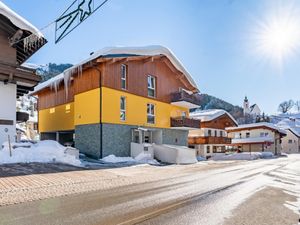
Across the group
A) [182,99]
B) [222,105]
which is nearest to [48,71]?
[182,99]

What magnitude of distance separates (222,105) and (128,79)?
245 ft

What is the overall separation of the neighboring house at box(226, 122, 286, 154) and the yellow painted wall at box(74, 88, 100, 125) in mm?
35156

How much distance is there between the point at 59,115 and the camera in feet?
86.7

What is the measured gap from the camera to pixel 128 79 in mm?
22609

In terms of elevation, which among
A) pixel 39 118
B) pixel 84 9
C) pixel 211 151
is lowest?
pixel 211 151

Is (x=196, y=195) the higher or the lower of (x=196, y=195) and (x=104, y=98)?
the lower

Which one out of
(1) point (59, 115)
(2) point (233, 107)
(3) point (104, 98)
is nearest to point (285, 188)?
(3) point (104, 98)

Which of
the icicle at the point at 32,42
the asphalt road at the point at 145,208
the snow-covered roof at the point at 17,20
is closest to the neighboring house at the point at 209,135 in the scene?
the icicle at the point at 32,42

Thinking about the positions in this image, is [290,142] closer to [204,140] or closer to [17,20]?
[204,140]

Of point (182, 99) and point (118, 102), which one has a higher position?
point (182, 99)

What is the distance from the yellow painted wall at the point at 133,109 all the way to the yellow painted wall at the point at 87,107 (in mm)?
655

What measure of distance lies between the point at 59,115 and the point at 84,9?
17229mm

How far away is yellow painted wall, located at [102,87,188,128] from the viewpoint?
68.0 ft

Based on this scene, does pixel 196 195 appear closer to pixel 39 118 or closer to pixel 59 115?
pixel 59 115
